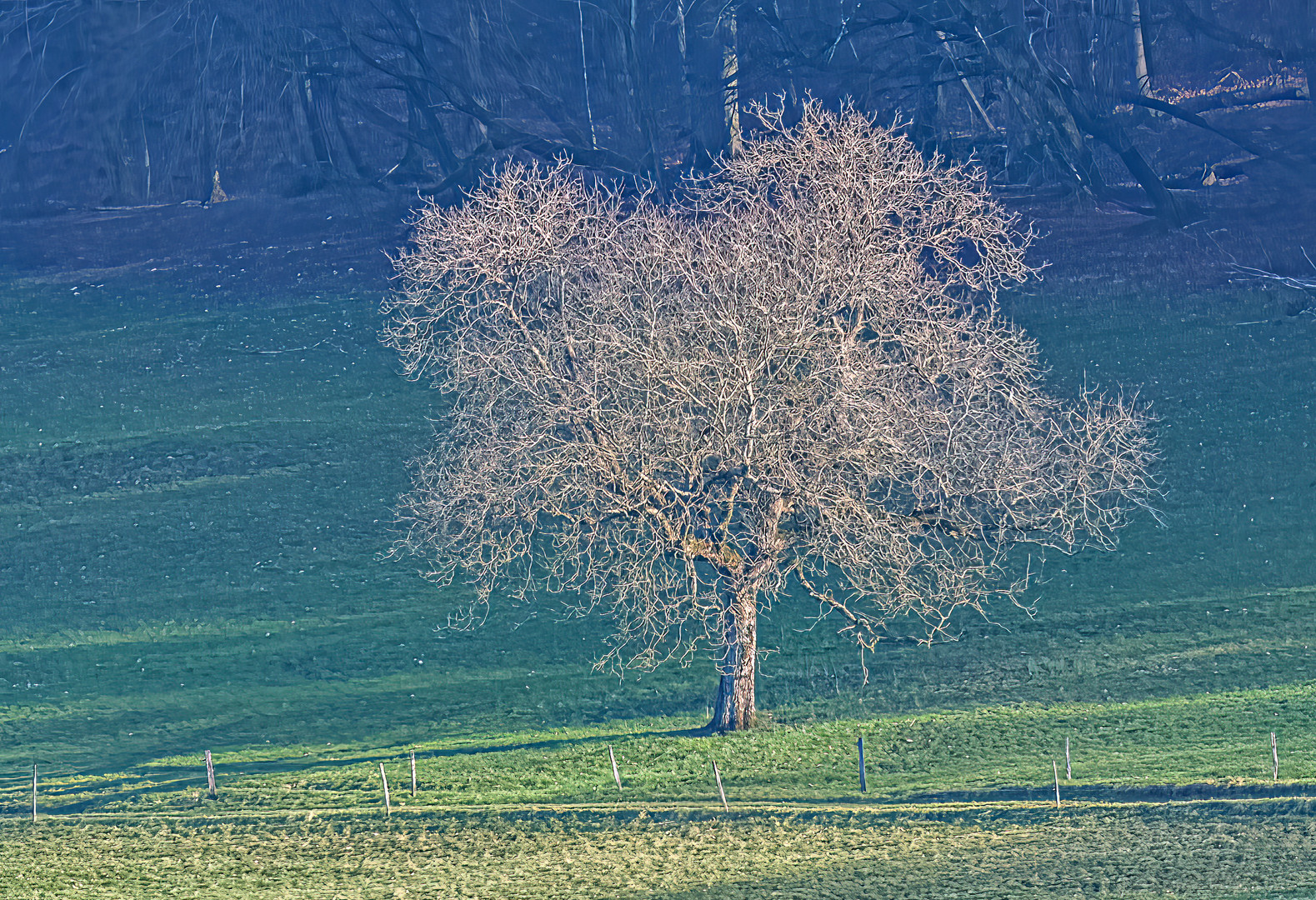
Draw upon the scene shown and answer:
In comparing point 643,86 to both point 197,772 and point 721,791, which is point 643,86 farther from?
point 721,791

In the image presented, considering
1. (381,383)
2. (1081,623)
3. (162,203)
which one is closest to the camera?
(1081,623)

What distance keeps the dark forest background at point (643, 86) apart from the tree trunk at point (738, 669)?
1354 inches

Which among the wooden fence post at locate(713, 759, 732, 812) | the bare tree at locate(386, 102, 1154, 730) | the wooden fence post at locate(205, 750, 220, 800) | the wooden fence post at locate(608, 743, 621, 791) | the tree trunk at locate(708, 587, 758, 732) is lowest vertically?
the wooden fence post at locate(713, 759, 732, 812)

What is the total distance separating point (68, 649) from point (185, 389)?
18.9m

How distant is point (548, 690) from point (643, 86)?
36557mm

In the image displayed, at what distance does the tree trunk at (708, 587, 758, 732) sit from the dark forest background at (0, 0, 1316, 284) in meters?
34.4

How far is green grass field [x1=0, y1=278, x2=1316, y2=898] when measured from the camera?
2634cm

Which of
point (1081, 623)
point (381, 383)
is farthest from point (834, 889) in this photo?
point (381, 383)

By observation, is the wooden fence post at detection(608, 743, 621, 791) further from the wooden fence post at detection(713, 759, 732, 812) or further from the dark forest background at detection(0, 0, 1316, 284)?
the dark forest background at detection(0, 0, 1316, 284)

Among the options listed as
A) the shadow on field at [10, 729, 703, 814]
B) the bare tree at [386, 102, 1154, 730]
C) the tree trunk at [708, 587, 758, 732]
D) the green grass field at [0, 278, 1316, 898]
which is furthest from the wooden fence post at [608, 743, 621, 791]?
the tree trunk at [708, 587, 758, 732]

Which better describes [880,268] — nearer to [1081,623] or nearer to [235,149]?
[1081,623]

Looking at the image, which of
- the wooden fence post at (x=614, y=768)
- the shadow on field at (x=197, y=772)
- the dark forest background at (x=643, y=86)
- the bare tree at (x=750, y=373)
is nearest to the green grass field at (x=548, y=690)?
the shadow on field at (x=197, y=772)

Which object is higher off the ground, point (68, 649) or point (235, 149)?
point (235, 149)

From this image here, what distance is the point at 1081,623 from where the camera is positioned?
130 ft
